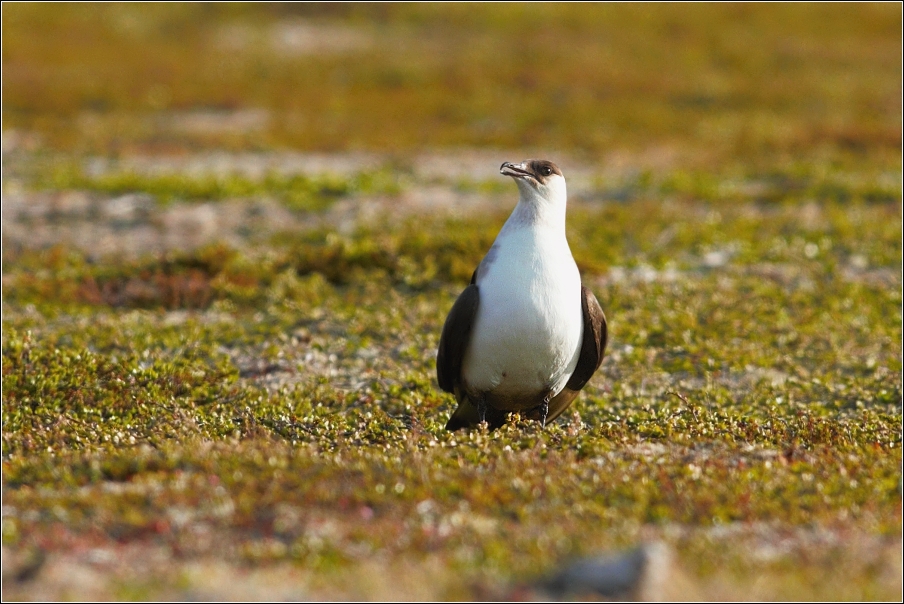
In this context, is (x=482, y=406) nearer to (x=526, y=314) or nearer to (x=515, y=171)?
(x=526, y=314)

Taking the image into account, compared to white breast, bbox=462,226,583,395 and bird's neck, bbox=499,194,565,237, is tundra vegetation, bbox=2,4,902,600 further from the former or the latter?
bird's neck, bbox=499,194,565,237

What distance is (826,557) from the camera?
4723mm

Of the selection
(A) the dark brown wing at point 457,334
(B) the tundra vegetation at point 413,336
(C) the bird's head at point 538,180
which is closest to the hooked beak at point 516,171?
(C) the bird's head at point 538,180

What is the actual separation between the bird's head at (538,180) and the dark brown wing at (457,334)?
2.63ft

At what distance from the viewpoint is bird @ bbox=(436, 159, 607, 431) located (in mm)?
7133

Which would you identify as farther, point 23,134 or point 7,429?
point 23,134

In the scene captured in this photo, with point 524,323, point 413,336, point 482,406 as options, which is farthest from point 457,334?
point 413,336

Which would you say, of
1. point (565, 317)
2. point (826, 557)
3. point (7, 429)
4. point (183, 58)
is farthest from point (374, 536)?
point (183, 58)

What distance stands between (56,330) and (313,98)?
18.6m

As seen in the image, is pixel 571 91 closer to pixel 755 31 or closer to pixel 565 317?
pixel 755 31

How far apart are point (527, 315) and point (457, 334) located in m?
0.60

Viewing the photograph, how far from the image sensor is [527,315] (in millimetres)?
7086

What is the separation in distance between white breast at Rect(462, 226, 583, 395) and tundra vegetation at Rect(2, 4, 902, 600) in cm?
45

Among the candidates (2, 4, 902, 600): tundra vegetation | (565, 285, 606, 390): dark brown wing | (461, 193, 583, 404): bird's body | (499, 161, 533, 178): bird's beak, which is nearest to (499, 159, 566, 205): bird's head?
(499, 161, 533, 178): bird's beak
